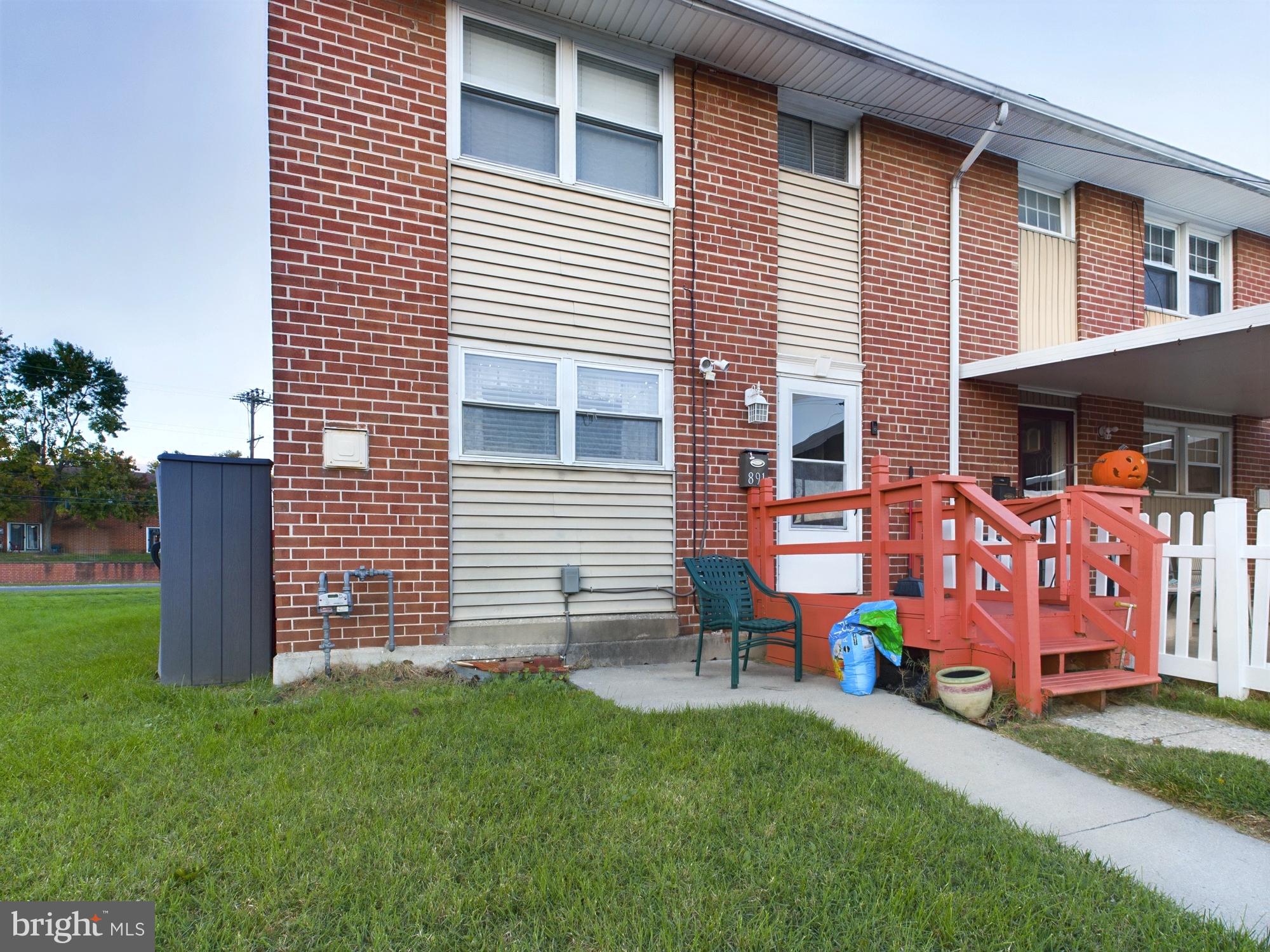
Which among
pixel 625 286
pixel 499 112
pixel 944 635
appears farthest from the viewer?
pixel 625 286

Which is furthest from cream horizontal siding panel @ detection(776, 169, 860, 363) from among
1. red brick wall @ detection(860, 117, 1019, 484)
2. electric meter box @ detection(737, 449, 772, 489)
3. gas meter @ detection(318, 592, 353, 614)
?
gas meter @ detection(318, 592, 353, 614)

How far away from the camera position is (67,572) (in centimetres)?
3288

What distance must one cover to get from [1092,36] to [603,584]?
41.9 ft

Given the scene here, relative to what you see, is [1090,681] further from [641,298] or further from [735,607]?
[641,298]

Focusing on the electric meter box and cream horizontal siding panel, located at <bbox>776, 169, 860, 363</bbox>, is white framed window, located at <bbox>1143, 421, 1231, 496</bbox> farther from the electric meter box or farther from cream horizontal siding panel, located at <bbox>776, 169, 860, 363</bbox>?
the electric meter box

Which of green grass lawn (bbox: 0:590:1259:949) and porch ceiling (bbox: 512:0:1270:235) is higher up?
porch ceiling (bbox: 512:0:1270:235)

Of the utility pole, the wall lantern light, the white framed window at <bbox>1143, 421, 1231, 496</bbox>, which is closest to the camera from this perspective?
the wall lantern light

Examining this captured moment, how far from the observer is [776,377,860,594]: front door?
6934 mm

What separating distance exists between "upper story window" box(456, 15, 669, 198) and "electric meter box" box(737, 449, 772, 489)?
2.62 meters

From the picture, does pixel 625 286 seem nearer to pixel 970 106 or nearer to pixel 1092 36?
pixel 970 106

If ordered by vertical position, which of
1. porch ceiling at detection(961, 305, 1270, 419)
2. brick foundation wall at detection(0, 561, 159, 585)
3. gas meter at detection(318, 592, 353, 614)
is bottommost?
brick foundation wall at detection(0, 561, 159, 585)

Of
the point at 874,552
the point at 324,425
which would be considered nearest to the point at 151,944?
the point at 324,425

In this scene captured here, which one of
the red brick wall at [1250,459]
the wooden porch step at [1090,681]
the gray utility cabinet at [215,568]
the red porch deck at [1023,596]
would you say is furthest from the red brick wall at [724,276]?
the red brick wall at [1250,459]

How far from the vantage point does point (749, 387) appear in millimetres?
6766
